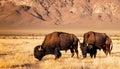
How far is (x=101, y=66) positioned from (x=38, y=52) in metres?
5.69

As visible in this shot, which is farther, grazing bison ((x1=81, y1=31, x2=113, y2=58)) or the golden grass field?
grazing bison ((x1=81, y1=31, x2=113, y2=58))

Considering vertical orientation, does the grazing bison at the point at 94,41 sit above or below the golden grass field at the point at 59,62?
above

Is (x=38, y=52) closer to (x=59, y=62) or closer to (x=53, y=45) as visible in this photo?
(x=53, y=45)

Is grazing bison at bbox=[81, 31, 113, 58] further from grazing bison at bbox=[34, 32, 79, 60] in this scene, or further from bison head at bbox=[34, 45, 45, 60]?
bison head at bbox=[34, 45, 45, 60]

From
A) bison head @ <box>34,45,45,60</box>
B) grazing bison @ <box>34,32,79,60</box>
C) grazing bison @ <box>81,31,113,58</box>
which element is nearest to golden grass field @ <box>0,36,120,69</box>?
bison head @ <box>34,45,45,60</box>

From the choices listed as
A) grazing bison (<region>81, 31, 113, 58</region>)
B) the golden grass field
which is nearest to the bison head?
the golden grass field

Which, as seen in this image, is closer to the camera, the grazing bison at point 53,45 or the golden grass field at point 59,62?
the golden grass field at point 59,62

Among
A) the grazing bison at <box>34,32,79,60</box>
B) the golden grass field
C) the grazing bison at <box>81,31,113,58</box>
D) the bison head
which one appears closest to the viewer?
the golden grass field

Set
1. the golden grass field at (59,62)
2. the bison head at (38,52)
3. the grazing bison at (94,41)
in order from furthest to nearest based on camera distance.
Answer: the grazing bison at (94,41), the bison head at (38,52), the golden grass field at (59,62)

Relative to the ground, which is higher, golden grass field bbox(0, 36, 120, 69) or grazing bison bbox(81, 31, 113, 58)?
grazing bison bbox(81, 31, 113, 58)

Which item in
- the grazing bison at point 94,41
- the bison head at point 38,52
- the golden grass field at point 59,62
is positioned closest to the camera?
the golden grass field at point 59,62

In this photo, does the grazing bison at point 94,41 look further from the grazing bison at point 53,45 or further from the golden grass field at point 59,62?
the grazing bison at point 53,45

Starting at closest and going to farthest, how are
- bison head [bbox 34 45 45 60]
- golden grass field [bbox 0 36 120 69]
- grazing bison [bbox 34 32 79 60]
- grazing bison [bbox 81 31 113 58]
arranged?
golden grass field [bbox 0 36 120 69] → bison head [bbox 34 45 45 60] → grazing bison [bbox 34 32 79 60] → grazing bison [bbox 81 31 113 58]

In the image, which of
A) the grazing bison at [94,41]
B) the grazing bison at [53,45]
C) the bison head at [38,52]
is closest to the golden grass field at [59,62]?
the bison head at [38,52]
